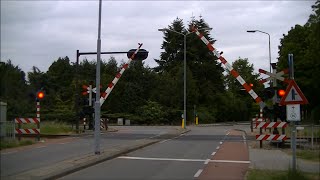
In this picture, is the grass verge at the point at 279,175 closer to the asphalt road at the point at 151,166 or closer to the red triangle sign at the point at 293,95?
the asphalt road at the point at 151,166

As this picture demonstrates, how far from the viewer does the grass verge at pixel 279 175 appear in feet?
38.1

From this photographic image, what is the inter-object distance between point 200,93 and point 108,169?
65646mm

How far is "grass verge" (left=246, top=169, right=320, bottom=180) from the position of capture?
11609mm

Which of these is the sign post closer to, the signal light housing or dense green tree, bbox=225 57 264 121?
the signal light housing

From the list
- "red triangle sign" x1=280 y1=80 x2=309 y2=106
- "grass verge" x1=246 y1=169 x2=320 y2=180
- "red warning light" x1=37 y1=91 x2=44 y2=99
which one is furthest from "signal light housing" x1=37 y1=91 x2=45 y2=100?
"red triangle sign" x1=280 y1=80 x2=309 y2=106

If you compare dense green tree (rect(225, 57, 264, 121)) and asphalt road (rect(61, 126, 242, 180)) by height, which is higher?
dense green tree (rect(225, 57, 264, 121))

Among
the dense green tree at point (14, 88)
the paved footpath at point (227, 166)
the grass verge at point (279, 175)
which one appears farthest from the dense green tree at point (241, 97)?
the dense green tree at point (14, 88)

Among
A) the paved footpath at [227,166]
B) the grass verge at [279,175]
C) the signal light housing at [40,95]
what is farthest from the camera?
the paved footpath at [227,166]

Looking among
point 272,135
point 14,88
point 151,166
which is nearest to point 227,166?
point 151,166

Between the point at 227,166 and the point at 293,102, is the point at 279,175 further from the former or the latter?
the point at 227,166

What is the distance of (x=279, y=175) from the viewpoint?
12766mm

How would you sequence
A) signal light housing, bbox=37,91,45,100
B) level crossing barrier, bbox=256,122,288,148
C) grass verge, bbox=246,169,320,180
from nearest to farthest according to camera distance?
signal light housing, bbox=37,91,45,100 < grass verge, bbox=246,169,320,180 < level crossing barrier, bbox=256,122,288,148

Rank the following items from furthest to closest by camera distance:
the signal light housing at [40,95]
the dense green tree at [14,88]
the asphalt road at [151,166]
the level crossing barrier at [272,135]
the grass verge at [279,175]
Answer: the level crossing barrier at [272,135] < the asphalt road at [151,166] < the grass verge at [279,175] < the signal light housing at [40,95] < the dense green tree at [14,88]

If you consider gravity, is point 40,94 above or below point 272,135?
above
